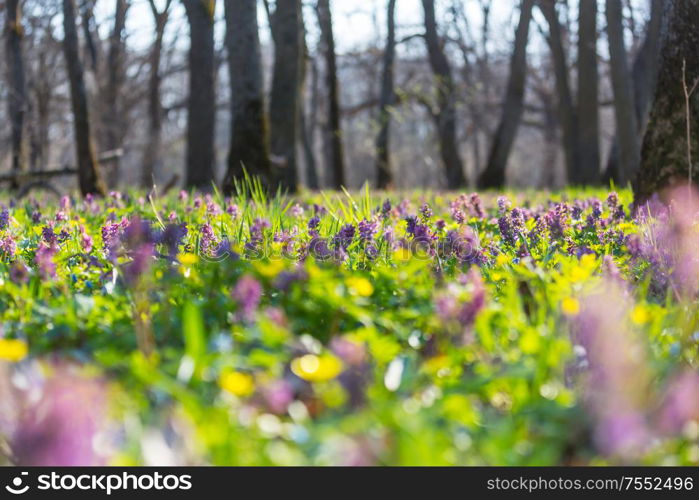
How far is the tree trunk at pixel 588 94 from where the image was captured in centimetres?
1398

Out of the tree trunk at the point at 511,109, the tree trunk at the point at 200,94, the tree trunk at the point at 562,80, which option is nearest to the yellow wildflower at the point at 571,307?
the tree trunk at the point at 200,94

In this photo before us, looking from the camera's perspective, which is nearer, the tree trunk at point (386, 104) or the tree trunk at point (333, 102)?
the tree trunk at point (333, 102)

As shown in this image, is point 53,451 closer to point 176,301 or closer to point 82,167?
point 176,301

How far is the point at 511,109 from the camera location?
16.1 m

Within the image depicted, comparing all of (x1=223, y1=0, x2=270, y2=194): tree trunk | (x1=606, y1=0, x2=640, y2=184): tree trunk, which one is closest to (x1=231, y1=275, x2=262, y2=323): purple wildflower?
(x1=223, y1=0, x2=270, y2=194): tree trunk

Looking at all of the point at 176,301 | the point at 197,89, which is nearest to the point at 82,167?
the point at 197,89

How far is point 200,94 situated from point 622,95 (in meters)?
7.03

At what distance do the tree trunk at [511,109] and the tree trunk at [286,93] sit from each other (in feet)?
19.1

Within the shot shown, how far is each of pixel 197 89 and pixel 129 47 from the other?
A: 54.4 ft

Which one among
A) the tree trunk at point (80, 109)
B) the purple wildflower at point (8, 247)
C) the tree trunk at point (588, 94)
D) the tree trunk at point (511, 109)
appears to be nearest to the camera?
the purple wildflower at point (8, 247)

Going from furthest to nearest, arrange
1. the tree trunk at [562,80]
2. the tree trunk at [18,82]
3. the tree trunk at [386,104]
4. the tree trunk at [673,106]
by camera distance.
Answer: the tree trunk at [386,104] → the tree trunk at [562,80] → the tree trunk at [18,82] → the tree trunk at [673,106]

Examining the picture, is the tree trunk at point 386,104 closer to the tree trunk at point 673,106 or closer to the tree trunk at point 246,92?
the tree trunk at point 246,92

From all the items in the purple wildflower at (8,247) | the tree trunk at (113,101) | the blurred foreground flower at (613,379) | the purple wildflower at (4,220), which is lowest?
the blurred foreground flower at (613,379)

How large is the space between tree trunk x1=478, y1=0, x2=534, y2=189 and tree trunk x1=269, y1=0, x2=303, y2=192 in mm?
5808
